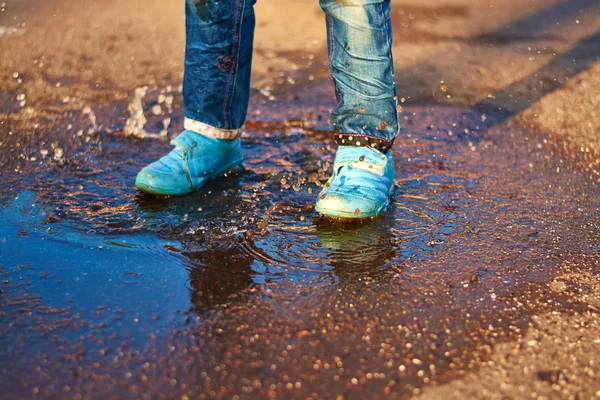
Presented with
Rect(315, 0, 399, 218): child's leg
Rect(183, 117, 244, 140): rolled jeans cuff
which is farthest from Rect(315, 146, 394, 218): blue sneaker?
Rect(183, 117, 244, 140): rolled jeans cuff

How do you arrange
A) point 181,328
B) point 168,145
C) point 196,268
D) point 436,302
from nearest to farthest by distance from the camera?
point 181,328 < point 436,302 < point 196,268 < point 168,145

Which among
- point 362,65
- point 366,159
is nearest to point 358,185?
point 366,159

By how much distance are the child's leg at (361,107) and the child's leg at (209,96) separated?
0.32 meters

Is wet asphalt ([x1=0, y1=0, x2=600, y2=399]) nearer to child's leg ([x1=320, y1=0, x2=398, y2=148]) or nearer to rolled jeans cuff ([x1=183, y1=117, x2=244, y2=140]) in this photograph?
rolled jeans cuff ([x1=183, y1=117, x2=244, y2=140])

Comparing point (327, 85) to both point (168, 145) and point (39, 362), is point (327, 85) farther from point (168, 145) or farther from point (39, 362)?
point (39, 362)

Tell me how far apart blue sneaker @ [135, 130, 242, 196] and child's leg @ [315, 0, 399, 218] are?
0.42m

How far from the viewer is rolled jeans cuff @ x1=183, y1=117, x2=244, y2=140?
8.47ft

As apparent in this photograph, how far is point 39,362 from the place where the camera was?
158 cm

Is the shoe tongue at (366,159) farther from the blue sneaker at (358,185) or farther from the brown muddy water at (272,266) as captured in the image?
the brown muddy water at (272,266)

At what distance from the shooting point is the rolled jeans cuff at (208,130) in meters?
2.58

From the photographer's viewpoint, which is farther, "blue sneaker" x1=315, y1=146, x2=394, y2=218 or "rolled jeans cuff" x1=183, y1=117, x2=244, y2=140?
"rolled jeans cuff" x1=183, y1=117, x2=244, y2=140

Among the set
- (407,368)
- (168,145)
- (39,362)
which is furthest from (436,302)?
(168,145)

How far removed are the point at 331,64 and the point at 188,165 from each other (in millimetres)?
562

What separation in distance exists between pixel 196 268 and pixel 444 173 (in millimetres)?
1071
